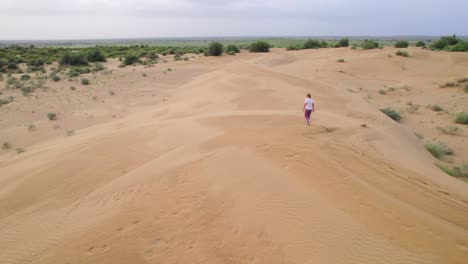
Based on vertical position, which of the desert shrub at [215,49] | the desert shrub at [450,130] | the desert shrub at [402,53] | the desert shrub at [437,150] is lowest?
the desert shrub at [437,150]

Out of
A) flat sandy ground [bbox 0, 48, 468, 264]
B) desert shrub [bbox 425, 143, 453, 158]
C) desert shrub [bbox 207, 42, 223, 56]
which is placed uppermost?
desert shrub [bbox 207, 42, 223, 56]

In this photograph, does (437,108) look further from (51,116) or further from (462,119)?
(51,116)

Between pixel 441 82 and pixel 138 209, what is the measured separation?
81.2 feet

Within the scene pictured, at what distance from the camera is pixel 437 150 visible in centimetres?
994

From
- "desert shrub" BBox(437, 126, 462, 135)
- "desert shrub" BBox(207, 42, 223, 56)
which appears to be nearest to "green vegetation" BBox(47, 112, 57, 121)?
"desert shrub" BBox(437, 126, 462, 135)

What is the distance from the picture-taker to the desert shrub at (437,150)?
9922mm

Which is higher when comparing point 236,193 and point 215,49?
point 215,49

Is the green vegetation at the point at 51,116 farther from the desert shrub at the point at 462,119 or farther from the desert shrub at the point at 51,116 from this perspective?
the desert shrub at the point at 462,119

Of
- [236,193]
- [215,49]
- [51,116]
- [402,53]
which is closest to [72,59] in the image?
[215,49]

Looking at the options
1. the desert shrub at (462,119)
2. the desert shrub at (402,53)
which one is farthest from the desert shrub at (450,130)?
the desert shrub at (402,53)

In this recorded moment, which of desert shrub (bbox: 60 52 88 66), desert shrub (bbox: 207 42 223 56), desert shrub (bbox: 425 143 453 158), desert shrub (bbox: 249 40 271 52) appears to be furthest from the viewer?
desert shrub (bbox: 249 40 271 52)

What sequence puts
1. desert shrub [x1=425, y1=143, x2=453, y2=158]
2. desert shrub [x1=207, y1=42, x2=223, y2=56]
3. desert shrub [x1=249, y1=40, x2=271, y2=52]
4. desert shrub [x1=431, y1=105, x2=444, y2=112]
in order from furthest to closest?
desert shrub [x1=249, y1=40, x2=271, y2=52], desert shrub [x1=207, y1=42, x2=223, y2=56], desert shrub [x1=431, y1=105, x2=444, y2=112], desert shrub [x1=425, y1=143, x2=453, y2=158]

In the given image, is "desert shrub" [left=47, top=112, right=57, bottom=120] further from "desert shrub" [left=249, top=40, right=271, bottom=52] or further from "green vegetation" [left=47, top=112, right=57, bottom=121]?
"desert shrub" [left=249, top=40, right=271, bottom=52]

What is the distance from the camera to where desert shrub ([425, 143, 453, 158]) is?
9922mm
